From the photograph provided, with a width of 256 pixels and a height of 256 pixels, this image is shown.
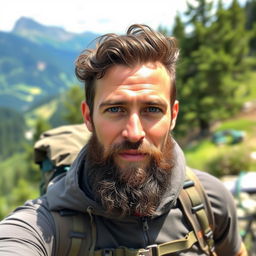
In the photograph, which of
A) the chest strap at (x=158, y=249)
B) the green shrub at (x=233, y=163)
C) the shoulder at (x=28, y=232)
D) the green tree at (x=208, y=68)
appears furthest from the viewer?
the green tree at (x=208, y=68)

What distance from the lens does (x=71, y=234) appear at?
163 cm

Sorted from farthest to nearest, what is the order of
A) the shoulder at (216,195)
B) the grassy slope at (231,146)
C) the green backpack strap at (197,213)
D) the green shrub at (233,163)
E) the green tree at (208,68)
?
the green tree at (208,68)
the grassy slope at (231,146)
the green shrub at (233,163)
the shoulder at (216,195)
the green backpack strap at (197,213)

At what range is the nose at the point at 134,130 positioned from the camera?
1744mm

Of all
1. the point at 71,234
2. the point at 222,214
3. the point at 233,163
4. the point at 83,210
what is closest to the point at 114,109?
the point at 83,210

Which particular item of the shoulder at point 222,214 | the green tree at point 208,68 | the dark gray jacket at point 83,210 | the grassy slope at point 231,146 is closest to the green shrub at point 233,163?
the grassy slope at point 231,146

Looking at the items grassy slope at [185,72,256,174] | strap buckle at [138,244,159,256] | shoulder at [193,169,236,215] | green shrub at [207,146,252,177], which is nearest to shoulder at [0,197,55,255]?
strap buckle at [138,244,159,256]

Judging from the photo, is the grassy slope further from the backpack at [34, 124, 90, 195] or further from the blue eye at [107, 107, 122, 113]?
the blue eye at [107, 107, 122, 113]

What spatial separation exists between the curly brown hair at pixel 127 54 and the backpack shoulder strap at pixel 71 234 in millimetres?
637

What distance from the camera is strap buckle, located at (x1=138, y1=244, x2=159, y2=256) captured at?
1.70 metres

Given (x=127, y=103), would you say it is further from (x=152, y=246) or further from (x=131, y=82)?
(x=152, y=246)

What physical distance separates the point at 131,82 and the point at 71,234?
2.82ft

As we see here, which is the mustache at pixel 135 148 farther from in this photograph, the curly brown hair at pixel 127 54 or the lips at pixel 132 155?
the curly brown hair at pixel 127 54

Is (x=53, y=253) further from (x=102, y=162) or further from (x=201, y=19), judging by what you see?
(x=201, y=19)

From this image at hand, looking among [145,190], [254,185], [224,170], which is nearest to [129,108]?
[145,190]
